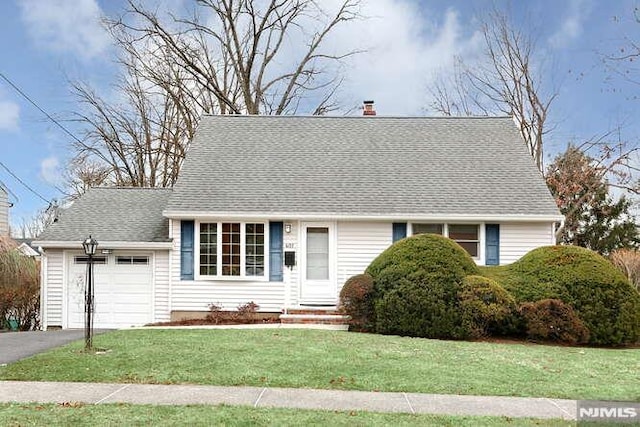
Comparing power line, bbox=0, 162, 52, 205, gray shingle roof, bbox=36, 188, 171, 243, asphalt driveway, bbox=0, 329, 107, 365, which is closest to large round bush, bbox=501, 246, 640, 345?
gray shingle roof, bbox=36, 188, 171, 243

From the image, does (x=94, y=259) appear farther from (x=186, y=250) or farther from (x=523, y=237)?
(x=523, y=237)

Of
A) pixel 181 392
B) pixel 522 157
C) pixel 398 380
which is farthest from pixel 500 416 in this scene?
pixel 522 157

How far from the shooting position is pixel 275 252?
14.8 meters

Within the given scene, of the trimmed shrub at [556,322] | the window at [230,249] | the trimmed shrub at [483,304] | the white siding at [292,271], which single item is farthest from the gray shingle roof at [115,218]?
the trimmed shrub at [556,322]

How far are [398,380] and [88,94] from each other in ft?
86.0

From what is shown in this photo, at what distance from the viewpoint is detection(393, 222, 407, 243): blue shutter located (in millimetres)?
14812

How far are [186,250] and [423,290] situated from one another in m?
6.51

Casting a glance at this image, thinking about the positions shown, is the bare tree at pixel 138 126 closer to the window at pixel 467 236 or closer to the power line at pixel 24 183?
the power line at pixel 24 183

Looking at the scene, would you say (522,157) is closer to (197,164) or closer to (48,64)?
(197,164)

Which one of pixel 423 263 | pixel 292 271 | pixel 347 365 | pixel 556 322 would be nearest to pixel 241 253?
pixel 292 271

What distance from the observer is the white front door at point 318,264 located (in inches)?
581

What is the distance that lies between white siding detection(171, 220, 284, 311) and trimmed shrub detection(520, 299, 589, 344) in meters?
6.33

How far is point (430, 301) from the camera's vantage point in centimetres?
1191

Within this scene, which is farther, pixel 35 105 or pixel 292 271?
pixel 35 105
